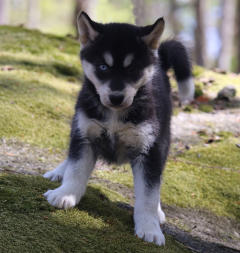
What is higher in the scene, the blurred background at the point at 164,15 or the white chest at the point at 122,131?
the white chest at the point at 122,131

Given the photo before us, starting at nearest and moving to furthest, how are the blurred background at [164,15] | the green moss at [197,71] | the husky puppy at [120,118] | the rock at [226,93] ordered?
the husky puppy at [120,118] < the rock at [226,93] < the green moss at [197,71] < the blurred background at [164,15]

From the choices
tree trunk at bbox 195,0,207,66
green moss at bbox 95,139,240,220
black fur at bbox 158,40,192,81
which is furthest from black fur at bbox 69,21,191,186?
tree trunk at bbox 195,0,207,66

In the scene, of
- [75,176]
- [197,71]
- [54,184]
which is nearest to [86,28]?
[75,176]

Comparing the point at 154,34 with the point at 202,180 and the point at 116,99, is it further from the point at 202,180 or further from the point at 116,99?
the point at 202,180

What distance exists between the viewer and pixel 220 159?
4.96 meters

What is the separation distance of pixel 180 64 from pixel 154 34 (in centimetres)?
97

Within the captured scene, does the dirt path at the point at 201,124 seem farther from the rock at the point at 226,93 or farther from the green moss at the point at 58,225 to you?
the green moss at the point at 58,225

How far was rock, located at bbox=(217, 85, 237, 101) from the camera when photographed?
786cm

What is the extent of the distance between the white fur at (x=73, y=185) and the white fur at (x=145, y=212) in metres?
0.42

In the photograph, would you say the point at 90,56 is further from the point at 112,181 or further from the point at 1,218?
the point at 112,181

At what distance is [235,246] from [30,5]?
24.9 metres

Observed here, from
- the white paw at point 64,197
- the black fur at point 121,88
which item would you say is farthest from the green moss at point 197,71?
the white paw at point 64,197

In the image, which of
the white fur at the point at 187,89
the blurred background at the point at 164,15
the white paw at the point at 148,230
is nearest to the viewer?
the white paw at the point at 148,230

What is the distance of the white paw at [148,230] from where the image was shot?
→ 2.54 m
